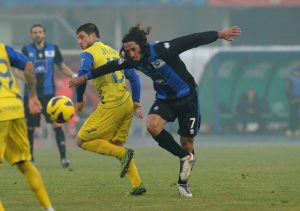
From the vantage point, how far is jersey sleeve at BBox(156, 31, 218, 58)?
11.3 metres

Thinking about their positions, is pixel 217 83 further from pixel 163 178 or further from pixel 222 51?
pixel 163 178

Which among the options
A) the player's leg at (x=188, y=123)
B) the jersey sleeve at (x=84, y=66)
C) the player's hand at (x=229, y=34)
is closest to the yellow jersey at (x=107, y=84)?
the jersey sleeve at (x=84, y=66)

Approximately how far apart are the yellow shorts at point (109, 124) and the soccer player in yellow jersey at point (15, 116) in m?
3.06

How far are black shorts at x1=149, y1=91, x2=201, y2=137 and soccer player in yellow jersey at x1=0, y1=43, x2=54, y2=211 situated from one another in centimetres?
274

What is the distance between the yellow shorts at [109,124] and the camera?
1237cm

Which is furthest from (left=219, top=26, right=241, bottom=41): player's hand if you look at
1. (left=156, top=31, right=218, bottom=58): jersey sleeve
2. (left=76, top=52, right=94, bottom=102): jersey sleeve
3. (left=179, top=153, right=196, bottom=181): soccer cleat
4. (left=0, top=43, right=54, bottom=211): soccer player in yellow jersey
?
(left=0, top=43, right=54, bottom=211): soccer player in yellow jersey

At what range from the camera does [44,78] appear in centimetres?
1773

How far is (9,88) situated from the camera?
918 cm

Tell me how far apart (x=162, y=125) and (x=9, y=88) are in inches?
118

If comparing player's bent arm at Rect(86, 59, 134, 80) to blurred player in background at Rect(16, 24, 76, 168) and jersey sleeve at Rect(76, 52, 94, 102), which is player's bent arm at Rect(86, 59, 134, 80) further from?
blurred player in background at Rect(16, 24, 76, 168)

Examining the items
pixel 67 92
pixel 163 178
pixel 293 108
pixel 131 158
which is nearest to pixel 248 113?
pixel 293 108

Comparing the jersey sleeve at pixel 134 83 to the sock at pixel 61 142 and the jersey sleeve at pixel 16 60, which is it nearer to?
the jersey sleeve at pixel 16 60

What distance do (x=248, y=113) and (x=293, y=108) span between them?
6.71 ft

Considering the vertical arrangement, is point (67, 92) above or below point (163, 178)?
below
